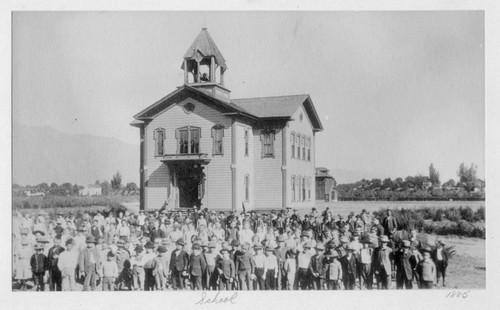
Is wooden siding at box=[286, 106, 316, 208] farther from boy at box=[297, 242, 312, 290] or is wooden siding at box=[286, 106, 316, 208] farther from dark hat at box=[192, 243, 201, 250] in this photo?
dark hat at box=[192, 243, 201, 250]

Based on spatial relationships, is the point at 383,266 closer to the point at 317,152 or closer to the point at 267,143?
the point at 317,152

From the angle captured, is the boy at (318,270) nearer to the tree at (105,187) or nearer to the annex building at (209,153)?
the tree at (105,187)

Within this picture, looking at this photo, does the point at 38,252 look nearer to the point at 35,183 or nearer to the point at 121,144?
the point at 35,183

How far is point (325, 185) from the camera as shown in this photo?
62.0 feet

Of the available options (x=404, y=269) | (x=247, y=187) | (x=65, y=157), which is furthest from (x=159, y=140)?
(x=404, y=269)

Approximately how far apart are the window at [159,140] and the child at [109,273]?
267 inches

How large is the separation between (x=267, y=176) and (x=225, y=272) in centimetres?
771

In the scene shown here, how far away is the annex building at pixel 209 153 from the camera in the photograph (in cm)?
1777

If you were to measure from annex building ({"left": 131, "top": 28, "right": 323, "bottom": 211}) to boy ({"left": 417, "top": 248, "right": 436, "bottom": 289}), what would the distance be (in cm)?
692

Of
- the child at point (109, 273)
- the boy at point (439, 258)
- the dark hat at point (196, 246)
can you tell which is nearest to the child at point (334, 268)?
the boy at point (439, 258)

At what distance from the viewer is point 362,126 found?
14.2m

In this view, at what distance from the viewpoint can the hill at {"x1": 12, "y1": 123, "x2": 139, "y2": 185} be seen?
12.7 m

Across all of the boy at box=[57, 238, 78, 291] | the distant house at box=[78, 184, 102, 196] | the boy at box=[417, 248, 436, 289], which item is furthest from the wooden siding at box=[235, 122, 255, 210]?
the boy at box=[417, 248, 436, 289]

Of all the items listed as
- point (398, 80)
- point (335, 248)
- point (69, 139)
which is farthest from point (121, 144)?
point (398, 80)
